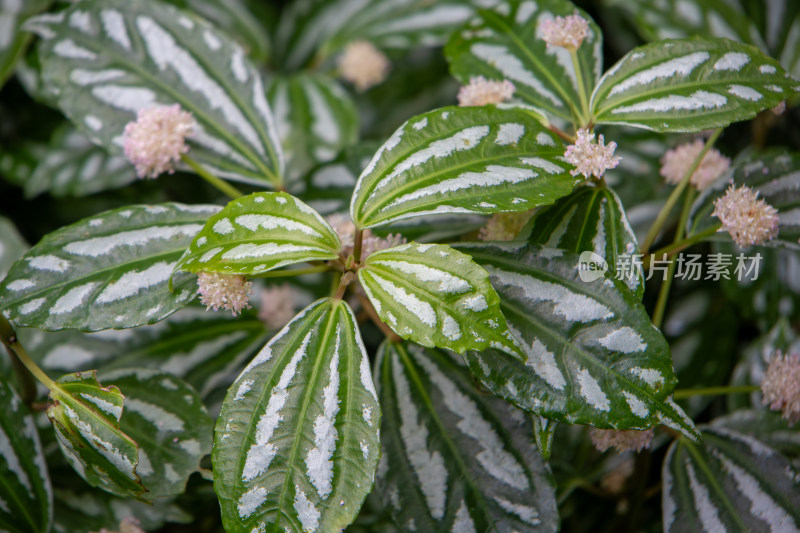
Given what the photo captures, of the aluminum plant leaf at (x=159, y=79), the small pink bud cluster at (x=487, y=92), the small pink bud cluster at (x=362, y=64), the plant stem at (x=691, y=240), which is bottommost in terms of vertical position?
the plant stem at (x=691, y=240)

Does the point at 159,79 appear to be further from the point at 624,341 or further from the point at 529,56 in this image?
the point at 624,341

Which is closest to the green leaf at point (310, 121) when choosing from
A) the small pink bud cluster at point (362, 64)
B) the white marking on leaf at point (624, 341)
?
the small pink bud cluster at point (362, 64)

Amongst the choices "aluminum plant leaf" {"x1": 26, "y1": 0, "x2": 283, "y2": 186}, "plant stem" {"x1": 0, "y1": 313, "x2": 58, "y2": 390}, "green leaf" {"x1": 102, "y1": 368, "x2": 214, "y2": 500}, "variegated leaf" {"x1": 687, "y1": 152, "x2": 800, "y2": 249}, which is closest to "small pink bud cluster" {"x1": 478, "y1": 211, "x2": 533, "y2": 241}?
"variegated leaf" {"x1": 687, "y1": 152, "x2": 800, "y2": 249}

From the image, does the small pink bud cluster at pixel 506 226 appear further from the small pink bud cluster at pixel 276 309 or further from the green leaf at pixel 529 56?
the small pink bud cluster at pixel 276 309

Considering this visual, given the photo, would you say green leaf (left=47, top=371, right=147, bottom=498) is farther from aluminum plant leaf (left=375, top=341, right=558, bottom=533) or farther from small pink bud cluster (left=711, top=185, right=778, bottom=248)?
small pink bud cluster (left=711, top=185, right=778, bottom=248)

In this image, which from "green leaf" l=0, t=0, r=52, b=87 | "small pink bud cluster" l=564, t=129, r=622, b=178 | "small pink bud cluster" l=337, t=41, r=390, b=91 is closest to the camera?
"small pink bud cluster" l=564, t=129, r=622, b=178

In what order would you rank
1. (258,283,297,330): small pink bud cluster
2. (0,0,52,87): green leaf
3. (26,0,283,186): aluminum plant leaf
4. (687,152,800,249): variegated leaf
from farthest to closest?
(0,0,52,87): green leaf
(258,283,297,330): small pink bud cluster
(26,0,283,186): aluminum plant leaf
(687,152,800,249): variegated leaf

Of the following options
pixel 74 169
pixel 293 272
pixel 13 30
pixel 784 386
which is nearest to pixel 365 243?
pixel 293 272
